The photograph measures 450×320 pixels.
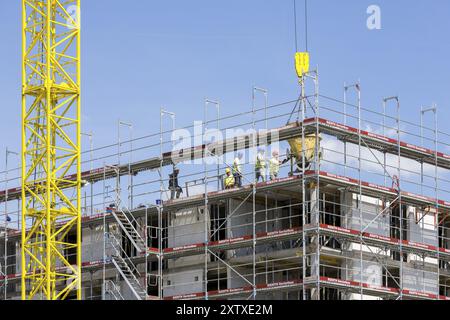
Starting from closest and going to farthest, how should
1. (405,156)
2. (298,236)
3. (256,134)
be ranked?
(298,236), (256,134), (405,156)

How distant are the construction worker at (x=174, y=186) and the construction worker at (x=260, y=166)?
5.32 meters

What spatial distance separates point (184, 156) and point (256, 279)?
733 cm

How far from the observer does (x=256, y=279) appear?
185ft

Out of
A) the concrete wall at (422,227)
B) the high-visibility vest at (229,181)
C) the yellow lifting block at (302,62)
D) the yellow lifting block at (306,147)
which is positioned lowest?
the concrete wall at (422,227)

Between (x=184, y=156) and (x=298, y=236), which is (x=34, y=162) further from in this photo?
(x=298, y=236)

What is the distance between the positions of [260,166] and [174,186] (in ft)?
19.9

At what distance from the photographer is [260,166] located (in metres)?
55.0

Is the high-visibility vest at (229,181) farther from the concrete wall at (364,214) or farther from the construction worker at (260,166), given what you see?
the concrete wall at (364,214)

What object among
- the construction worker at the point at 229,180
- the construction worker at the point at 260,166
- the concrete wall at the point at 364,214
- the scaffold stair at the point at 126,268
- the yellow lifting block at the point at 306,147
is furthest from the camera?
the scaffold stair at the point at 126,268

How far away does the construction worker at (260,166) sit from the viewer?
54.9 meters

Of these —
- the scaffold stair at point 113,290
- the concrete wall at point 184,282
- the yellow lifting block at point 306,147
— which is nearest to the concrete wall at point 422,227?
the yellow lifting block at point 306,147

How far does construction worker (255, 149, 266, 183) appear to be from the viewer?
180 feet
